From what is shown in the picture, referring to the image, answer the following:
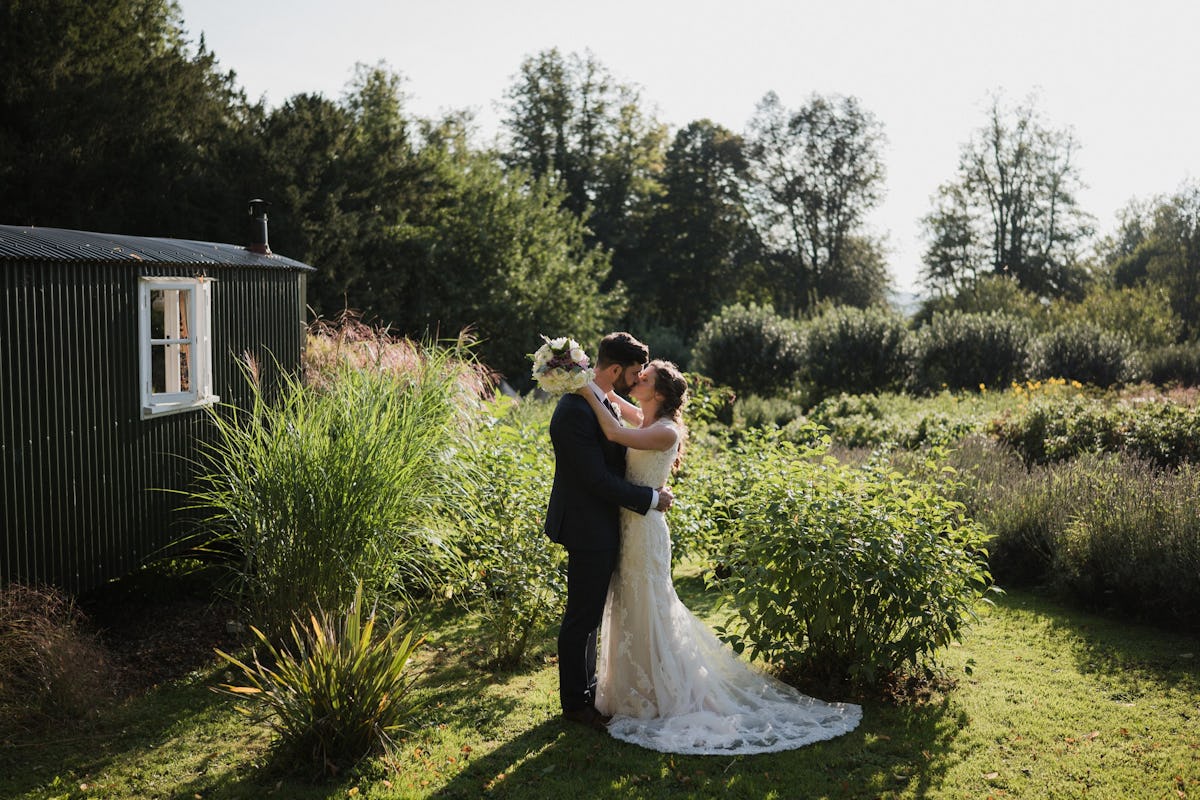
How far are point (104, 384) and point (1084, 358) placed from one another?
18835mm

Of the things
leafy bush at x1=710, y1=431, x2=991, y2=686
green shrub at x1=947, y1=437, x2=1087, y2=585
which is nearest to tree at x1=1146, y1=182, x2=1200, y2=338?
green shrub at x1=947, y1=437, x2=1087, y2=585

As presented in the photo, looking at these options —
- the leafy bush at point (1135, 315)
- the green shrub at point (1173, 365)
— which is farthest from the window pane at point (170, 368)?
the leafy bush at point (1135, 315)

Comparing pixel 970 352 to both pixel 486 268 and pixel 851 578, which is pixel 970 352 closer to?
pixel 486 268

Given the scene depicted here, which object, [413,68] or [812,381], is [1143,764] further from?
[413,68]

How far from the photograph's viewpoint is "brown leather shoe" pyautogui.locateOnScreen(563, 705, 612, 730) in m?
5.00

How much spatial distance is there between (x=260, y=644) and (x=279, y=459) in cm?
127

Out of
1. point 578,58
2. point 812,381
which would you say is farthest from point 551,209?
point 578,58

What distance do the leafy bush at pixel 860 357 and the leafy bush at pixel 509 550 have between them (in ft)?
48.1

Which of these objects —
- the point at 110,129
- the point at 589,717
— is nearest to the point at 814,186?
the point at 110,129

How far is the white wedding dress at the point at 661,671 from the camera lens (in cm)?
492

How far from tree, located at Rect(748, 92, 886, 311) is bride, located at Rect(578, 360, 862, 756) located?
34840mm

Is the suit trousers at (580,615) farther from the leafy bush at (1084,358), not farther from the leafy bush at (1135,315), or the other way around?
the leafy bush at (1135,315)

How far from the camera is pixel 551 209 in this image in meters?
23.6

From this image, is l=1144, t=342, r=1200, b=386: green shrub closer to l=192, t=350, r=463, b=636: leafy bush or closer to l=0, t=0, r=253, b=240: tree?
l=0, t=0, r=253, b=240: tree
